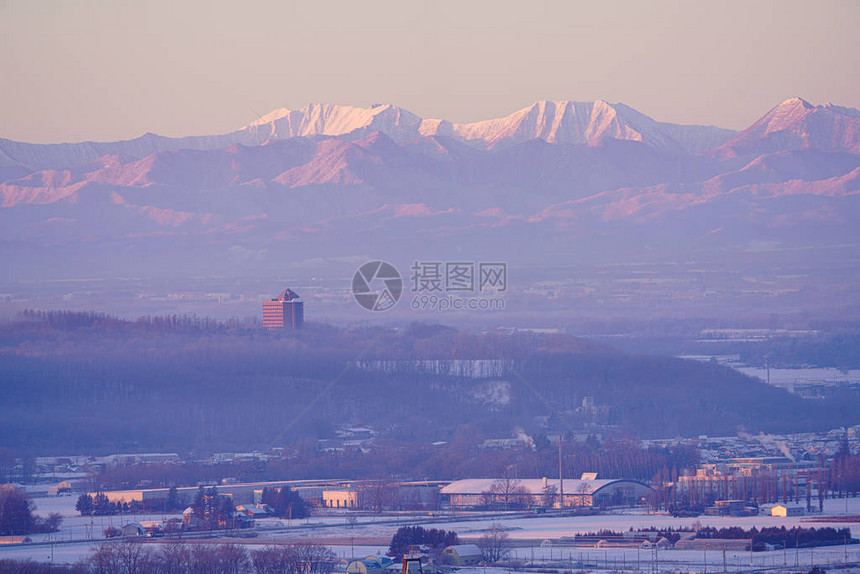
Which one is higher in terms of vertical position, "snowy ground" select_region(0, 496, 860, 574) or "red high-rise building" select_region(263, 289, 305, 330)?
"red high-rise building" select_region(263, 289, 305, 330)

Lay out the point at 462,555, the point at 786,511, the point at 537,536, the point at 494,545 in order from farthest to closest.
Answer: the point at 786,511, the point at 537,536, the point at 494,545, the point at 462,555

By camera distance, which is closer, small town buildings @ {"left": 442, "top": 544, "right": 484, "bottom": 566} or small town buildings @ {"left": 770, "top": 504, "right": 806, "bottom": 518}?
small town buildings @ {"left": 442, "top": 544, "right": 484, "bottom": 566}

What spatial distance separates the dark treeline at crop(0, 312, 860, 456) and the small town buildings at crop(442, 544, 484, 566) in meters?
33.8

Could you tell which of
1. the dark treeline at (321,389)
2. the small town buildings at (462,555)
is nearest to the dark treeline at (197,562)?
the small town buildings at (462,555)

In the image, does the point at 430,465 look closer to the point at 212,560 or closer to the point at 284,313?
the point at 212,560

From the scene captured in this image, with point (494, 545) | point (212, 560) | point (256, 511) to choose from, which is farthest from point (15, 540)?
point (494, 545)

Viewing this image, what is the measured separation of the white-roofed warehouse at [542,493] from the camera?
5519 cm

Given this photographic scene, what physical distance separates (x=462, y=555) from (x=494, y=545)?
1.71 meters

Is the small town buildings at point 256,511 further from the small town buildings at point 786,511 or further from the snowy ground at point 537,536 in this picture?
the small town buildings at point 786,511

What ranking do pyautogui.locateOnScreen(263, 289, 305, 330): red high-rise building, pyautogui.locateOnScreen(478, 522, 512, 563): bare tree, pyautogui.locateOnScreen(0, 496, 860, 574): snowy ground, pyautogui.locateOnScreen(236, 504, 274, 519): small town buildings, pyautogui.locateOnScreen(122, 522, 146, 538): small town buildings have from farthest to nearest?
pyautogui.locateOnScreen(263, 289, 305, 330): red high-rise building
pyautogui.locateOnScreen(236, 504, 274, 519): small town buildings
pyautogui.locateOnScreen(122, 522, 146, 538): small town buildings
pyautogui.locateOnScreen(478, 522, 512, 563): bare tree
pyautogui.locateOnScreen(0, 496, 860, 574): snowy ground

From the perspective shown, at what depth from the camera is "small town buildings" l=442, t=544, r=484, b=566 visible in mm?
40875

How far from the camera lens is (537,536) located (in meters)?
45.9

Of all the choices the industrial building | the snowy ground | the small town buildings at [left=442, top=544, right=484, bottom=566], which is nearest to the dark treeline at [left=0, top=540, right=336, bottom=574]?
the snowy ground

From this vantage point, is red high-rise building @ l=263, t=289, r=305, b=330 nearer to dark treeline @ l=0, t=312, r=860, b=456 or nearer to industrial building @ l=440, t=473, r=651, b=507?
dark treeline @ l=0, t=312, r=860, b=456
